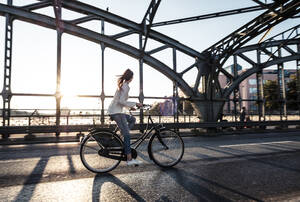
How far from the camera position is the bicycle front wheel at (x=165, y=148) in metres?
4.00

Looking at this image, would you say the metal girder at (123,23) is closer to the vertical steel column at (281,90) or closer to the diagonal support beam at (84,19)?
the diagonal support beam at (84,19)

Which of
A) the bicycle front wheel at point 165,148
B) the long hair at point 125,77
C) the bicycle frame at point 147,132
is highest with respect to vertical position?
the long hair at point 125,77

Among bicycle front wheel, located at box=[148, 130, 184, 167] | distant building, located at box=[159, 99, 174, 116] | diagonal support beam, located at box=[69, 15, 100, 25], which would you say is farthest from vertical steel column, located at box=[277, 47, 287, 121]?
bicycle front wheel, located at box=[148, 130, 184, 167]

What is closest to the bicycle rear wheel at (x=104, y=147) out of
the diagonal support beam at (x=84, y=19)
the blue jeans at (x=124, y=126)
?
the blue jeans at (x=124, y=126)

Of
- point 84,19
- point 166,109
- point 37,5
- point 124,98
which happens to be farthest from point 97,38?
point 124,98

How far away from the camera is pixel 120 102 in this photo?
374cm

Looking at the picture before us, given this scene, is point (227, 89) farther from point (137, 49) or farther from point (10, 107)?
point (10, 107)

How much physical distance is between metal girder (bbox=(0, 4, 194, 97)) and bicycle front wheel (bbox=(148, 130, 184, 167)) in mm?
9824

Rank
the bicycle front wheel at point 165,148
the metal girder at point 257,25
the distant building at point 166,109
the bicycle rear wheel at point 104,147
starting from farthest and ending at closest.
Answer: the metal girder at point 257,25 < the distant building at point 166,109 < the bicycle front wheel at point 165,148 < the bicycle rear wheel at point 104,147

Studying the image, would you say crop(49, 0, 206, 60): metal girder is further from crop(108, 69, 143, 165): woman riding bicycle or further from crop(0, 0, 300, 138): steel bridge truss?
crop(108, 69, 143, 165): woman riding bicycle

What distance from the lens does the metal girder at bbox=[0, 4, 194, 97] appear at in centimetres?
1078

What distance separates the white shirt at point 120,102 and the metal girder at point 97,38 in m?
9.60

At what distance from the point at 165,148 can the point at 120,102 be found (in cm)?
151

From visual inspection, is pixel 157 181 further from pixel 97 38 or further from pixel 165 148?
pixel 97 38
